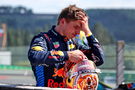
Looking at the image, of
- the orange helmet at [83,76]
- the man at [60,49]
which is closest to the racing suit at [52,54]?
the man at [60,49]

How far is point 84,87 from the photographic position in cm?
365

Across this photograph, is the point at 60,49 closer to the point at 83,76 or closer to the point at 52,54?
the point at 52,54

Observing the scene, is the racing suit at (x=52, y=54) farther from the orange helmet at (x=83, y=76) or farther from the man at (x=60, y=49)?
the orange helmet at (x=83, y=76)

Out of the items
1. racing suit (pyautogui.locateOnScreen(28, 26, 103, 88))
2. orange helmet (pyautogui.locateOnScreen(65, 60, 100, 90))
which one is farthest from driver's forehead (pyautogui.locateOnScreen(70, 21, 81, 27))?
orange helmet (pyautogui.locateOnScreen(65, 60, 100, 90))

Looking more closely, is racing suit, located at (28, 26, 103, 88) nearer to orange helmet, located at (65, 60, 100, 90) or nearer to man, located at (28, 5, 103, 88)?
man, located at (28, 5, 103, 88)

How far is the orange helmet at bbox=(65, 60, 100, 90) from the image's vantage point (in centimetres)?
366

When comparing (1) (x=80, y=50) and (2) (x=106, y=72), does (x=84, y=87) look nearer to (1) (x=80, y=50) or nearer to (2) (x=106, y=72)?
A: (1) (x=80, y=50)

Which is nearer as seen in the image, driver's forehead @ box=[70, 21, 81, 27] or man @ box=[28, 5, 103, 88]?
man @ box=[28, 5, 103, 88]

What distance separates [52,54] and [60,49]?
27 centimetres

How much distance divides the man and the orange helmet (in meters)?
0.05

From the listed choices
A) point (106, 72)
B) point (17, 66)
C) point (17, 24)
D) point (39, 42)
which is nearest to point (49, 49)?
point (39, 42)

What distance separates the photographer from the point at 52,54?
148 inches

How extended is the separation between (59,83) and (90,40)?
471 millimetres

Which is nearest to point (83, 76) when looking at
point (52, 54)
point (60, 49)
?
point (52, 54)
